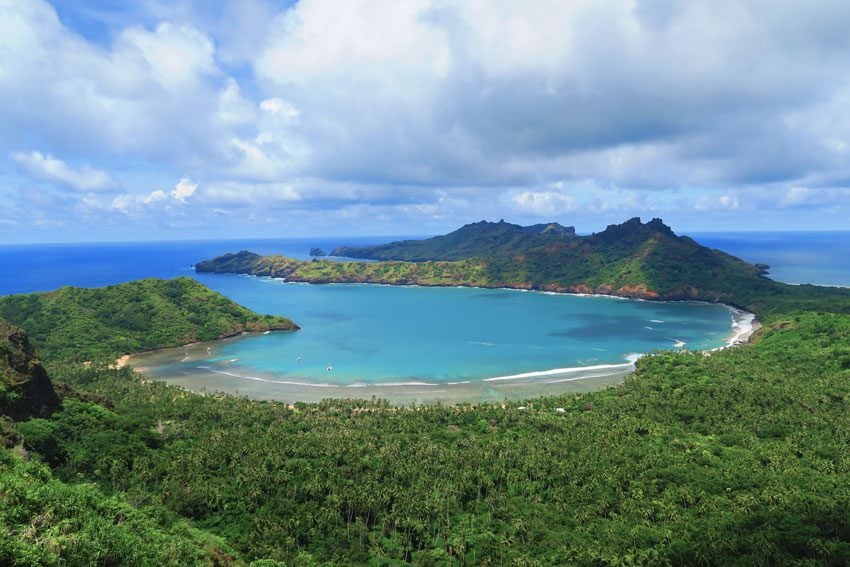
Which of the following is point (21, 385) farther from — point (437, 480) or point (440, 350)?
point (440, 350)

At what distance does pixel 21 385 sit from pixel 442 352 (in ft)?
297

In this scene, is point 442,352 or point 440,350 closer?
point 442,352

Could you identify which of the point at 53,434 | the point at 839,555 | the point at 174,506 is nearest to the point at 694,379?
the point at 839,555

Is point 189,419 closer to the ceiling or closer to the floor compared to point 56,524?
closer to the floor

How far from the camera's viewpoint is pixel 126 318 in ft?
439

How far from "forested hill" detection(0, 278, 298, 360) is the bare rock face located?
58.4m

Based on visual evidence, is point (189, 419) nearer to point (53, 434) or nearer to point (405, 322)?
point (53, 434)

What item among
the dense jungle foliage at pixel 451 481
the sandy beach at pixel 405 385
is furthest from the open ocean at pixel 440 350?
the dense jungle foliage at pixel 451 481

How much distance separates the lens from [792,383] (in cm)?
8238

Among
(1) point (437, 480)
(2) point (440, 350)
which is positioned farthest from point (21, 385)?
(2) point (440, 350)

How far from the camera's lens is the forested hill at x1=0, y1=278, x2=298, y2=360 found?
118 m

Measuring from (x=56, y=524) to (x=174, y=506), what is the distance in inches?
775

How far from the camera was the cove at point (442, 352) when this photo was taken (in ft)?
326

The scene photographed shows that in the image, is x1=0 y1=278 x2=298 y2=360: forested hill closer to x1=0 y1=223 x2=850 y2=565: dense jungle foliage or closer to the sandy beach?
the sandy beach
